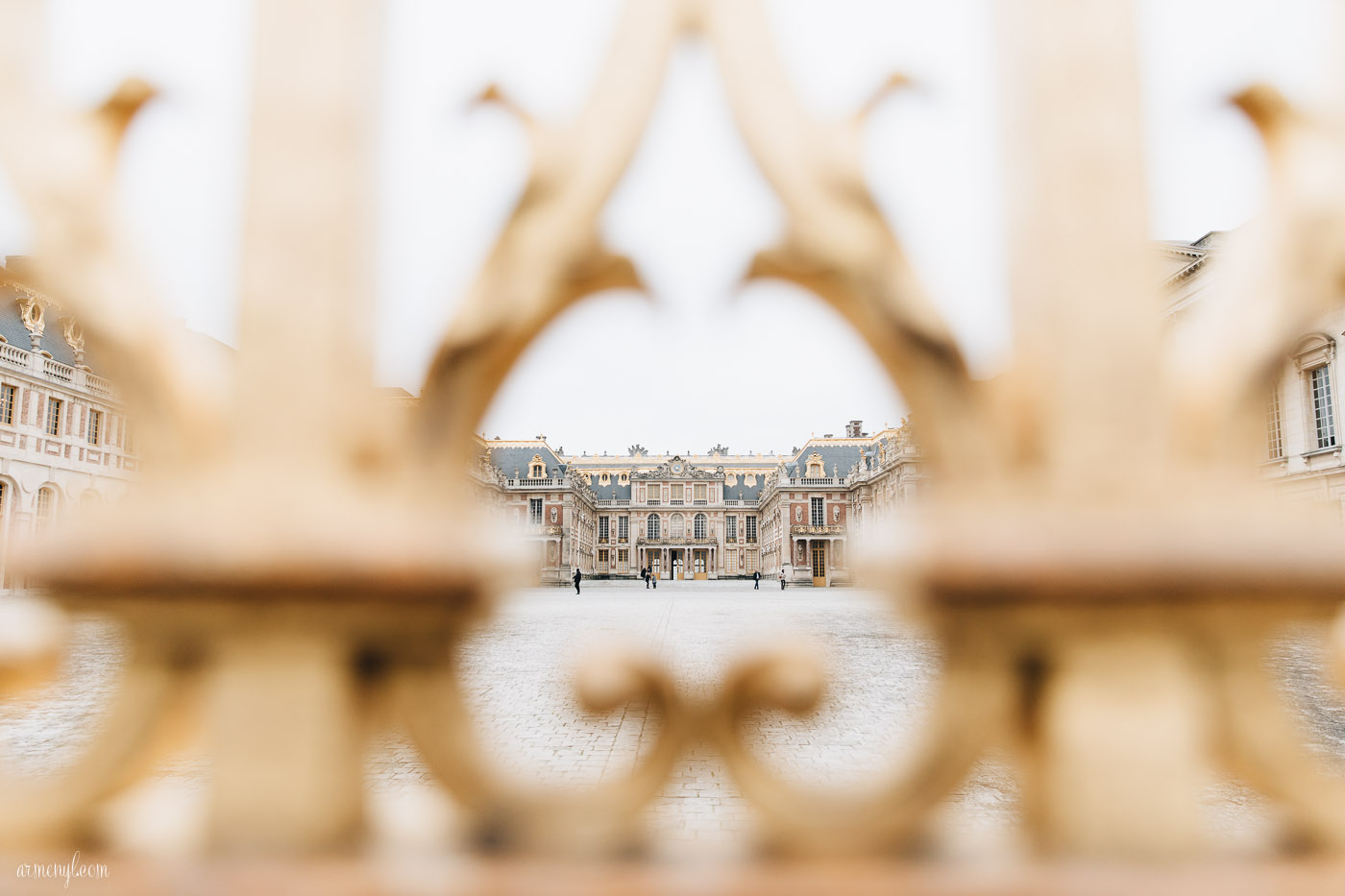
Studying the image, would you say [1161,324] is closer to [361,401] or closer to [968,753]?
[968,753]

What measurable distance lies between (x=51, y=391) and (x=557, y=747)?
21.9 meters

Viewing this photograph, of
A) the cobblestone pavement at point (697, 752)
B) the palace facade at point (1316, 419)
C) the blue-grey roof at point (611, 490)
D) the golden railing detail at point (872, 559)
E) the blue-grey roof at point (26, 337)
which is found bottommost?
the cobblestone pavement at point (697, 752)

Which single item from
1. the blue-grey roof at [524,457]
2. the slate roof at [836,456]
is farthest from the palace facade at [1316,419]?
the blue-grey roof at [524,457]

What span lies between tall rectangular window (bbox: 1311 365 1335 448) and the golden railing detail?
67.2ft

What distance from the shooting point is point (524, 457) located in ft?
185

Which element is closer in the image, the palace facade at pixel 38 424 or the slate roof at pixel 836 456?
the palace facade at pixel 38 424

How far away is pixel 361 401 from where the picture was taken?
24.1 inches

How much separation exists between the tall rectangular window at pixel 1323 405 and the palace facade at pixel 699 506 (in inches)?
913

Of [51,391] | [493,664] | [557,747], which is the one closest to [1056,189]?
[557,747]

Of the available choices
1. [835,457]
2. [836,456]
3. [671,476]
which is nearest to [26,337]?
[835,457]

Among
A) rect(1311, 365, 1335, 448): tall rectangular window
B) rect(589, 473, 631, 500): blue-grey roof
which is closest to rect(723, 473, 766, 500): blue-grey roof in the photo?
rect(589, 473, 631, 500): blue-grey roof

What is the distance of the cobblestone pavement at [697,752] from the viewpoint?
0.65 meters

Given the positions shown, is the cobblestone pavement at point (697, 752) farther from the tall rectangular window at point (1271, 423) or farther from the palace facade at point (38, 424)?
the palace facade at point (38, 424)

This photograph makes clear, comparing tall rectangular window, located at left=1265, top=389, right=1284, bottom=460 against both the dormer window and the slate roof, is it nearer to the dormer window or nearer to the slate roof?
the dormer window
